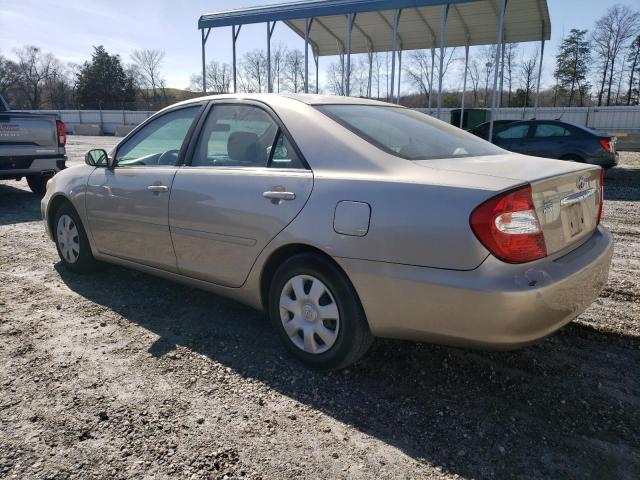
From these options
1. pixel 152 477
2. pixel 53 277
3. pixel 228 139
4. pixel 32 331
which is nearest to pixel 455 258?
pixel 152 477

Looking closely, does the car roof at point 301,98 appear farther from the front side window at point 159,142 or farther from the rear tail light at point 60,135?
the rear tail light at point 60,135

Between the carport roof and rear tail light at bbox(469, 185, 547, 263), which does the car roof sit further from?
the carport roof

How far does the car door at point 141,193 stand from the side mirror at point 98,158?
6 centimetres

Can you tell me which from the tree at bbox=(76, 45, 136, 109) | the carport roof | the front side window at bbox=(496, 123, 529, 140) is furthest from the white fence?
the tree at bbox=(76, 45, 136, 109)

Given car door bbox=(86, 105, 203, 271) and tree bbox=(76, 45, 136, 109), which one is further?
tree bbox=(76, 45, 136, 109)

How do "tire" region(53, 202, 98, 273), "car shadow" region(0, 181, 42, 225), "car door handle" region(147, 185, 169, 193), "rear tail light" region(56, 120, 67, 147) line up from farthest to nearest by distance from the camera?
"rear tail light" region(56, 120, 67, 147), "car shadow" region(0, 181, 42, 225), "tire" region(53, 202, 98, 273), "car door handle" region(147, 185, 169, 193)

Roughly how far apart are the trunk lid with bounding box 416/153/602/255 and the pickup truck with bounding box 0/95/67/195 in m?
8.07

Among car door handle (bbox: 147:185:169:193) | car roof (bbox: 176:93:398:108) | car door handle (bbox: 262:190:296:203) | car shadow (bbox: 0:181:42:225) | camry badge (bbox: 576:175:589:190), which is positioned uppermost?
car roof (bbox: 176:93:398:108)

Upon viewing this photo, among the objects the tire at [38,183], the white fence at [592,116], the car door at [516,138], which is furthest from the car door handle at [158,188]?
the white fence at [592,116]

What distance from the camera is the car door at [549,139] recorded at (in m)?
11.2

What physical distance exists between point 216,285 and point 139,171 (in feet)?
3.88

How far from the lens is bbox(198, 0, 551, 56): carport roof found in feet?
49.0

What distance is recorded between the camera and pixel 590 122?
2528 centimetres

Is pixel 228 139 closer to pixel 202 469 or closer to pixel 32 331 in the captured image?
pixel 32 331
